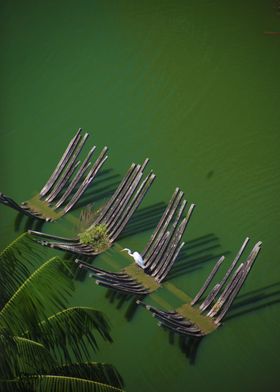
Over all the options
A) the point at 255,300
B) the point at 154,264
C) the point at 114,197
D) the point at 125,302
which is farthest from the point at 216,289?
the point at 114,197

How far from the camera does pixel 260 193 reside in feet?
36.5

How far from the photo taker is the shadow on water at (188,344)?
9.28 metres

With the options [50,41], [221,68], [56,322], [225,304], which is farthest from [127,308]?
[50,41]

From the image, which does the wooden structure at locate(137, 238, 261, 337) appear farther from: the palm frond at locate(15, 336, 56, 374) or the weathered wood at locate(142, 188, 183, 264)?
the palm frond at locate(15, 336, 56, 374)

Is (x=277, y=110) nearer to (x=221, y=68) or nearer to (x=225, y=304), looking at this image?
(x=221, y=68)

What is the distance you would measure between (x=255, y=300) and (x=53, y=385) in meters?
3.06

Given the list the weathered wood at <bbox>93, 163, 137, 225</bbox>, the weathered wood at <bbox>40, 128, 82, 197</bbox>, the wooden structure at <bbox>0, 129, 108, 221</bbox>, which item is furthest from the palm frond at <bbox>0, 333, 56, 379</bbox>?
the weathered wood at <bbox>40, 128, 82, 197</bbox>

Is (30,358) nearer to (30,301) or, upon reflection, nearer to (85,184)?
(30,301)

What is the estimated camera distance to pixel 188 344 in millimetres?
9367

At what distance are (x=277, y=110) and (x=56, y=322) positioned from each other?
17.6 ft

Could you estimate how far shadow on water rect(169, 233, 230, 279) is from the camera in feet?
33.3

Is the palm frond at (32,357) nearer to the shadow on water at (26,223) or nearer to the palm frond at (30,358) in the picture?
the palm frond at (30,358)

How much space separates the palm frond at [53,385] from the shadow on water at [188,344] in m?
2.19

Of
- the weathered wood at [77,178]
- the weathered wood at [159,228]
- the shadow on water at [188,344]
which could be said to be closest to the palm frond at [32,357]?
the shadow on water at [188,344]
